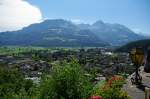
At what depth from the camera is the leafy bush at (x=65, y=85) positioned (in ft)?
83.6

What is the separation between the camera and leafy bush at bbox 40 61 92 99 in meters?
25.5

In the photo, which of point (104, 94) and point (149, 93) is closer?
point (149, 93)

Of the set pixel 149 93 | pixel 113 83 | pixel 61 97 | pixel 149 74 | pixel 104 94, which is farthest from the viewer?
pixel 61 97

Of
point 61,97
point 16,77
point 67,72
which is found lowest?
point 16,77

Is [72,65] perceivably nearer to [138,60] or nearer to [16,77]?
[138,60]

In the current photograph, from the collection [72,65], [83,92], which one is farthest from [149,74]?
[72,65]

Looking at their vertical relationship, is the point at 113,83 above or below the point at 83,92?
above

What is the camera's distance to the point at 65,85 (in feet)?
83.6

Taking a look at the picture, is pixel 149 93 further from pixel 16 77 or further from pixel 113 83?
pixel 16 77

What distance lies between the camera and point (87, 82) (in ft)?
92.3

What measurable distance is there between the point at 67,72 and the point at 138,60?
28.5 ft

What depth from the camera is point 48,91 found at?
1046 inches

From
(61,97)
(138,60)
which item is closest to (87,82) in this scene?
(61,97)

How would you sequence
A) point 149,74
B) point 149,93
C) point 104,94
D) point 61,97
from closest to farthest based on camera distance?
point 149,93, point 104,94, point 149,74, point 61,97
